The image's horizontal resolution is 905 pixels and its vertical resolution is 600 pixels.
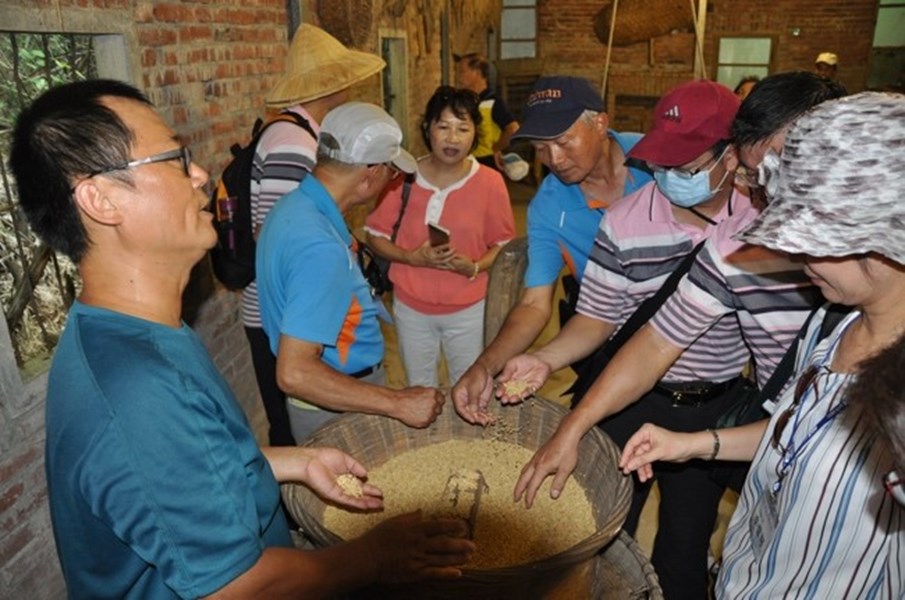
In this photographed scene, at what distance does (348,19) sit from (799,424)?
210 inches

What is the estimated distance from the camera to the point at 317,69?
341 centimetres

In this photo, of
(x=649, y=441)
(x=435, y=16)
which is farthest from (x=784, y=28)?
(x=649, y=441)

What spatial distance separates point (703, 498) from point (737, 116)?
1.30 meters

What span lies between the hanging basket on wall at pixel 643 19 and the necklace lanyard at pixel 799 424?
39.5ft

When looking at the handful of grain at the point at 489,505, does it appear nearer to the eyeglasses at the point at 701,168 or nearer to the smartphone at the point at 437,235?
the eyeglasses at the point at 701,168

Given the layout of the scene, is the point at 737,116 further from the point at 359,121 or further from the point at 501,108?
the point at 501,108

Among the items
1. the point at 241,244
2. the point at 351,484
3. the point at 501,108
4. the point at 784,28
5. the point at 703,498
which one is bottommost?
the point at 703,498

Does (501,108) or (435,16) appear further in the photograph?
(435,16)

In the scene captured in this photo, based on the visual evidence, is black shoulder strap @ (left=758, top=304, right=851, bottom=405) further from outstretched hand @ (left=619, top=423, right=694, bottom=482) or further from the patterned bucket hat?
the patterned bucket hat

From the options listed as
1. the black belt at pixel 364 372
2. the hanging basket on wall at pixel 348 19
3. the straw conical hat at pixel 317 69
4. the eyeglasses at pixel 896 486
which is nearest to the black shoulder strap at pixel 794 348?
the eyeglasses at pixel 896 486

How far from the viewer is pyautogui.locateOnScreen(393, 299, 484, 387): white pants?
141 inches

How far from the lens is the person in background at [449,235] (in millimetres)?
3535

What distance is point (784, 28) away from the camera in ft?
39.1

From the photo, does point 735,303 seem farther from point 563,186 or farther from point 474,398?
point 563,186
